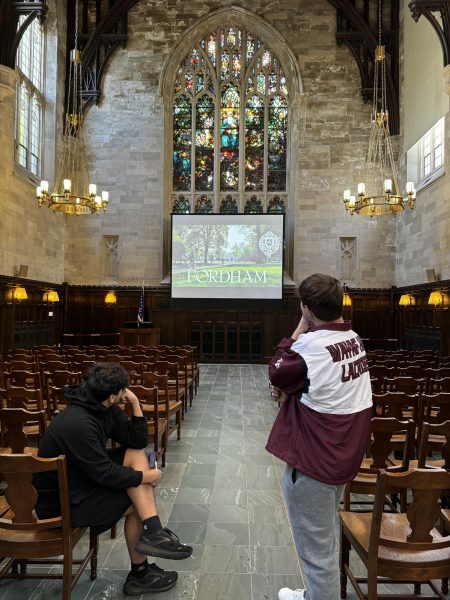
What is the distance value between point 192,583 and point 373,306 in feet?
51.8

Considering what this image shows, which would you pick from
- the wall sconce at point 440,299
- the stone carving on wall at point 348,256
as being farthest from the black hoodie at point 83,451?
the stone carving on wall at point 348,256

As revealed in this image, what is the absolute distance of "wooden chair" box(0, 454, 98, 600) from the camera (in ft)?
8.20

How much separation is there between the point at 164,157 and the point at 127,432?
16587mm

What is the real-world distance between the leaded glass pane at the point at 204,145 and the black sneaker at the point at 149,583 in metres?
Answer: 17.3

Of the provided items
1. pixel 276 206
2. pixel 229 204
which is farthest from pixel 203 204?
pixel 276 206

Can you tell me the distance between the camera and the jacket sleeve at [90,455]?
9.12 ft

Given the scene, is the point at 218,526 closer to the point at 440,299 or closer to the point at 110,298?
the point at 440,299

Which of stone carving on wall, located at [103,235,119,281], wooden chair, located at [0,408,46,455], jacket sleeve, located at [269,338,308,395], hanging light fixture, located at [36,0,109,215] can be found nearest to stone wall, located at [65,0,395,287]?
stone carving on wall, located at [103,235,119,281]

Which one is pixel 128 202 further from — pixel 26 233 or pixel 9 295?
pixel 9 295

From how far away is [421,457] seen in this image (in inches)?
132

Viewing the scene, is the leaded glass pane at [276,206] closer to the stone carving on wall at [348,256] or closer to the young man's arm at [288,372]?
the stone carving on wall at [348,256]

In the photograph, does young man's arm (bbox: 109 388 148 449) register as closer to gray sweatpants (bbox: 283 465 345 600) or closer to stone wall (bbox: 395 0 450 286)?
gray sweatpants (bbox: 283 465 345 600)

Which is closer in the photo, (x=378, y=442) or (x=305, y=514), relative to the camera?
(x=305, y=514)

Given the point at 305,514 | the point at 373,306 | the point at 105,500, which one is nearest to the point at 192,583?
the point at 105,500
